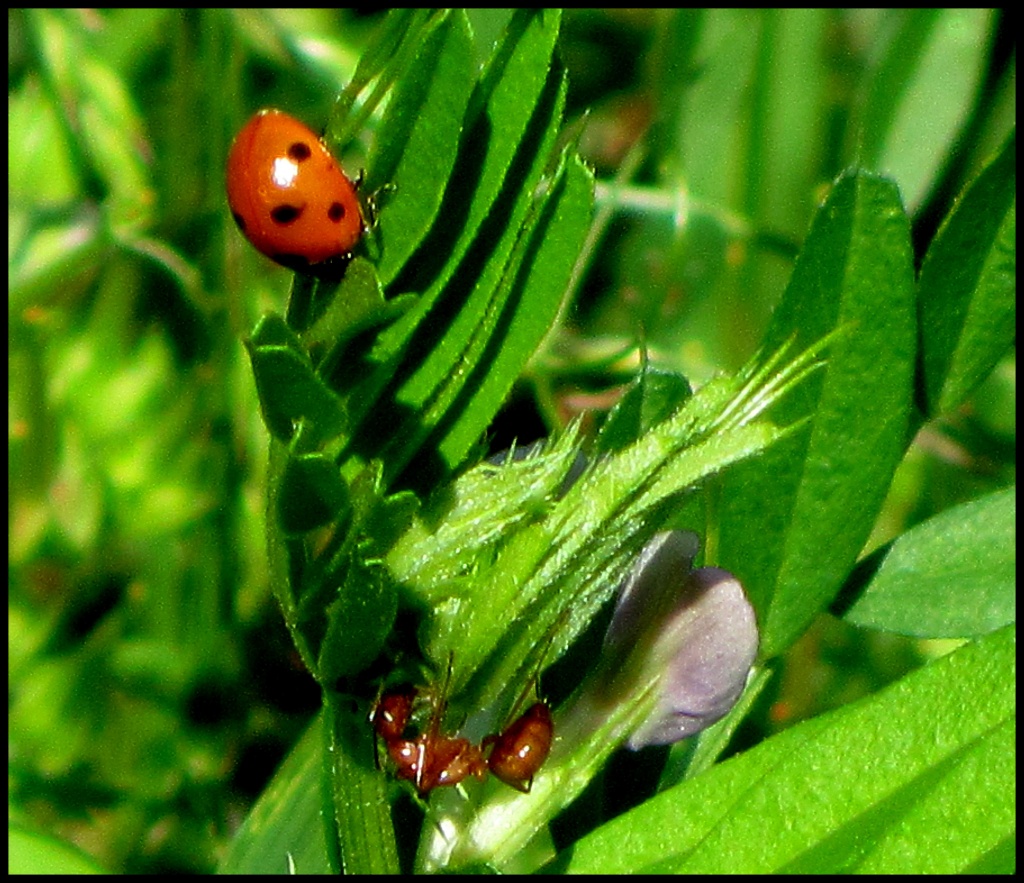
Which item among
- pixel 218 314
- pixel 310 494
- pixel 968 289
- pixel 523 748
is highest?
pixel 218 314

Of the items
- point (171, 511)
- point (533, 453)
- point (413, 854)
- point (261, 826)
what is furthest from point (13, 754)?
point (533, 453)

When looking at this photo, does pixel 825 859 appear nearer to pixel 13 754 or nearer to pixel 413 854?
pixel 413 854

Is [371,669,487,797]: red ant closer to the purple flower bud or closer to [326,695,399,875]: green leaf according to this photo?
[326,695,399,875]: green leaf

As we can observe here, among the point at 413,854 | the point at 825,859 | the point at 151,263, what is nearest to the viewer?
the point at 825,859

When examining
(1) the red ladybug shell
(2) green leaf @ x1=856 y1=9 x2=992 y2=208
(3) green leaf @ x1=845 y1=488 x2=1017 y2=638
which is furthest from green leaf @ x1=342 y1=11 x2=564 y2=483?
(2) green leaf @ x1=856 y1=9 x2=992 y2=208

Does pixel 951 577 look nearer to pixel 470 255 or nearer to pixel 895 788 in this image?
pixel 895 788

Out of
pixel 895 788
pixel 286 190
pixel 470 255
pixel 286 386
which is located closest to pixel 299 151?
pixel 286 190
